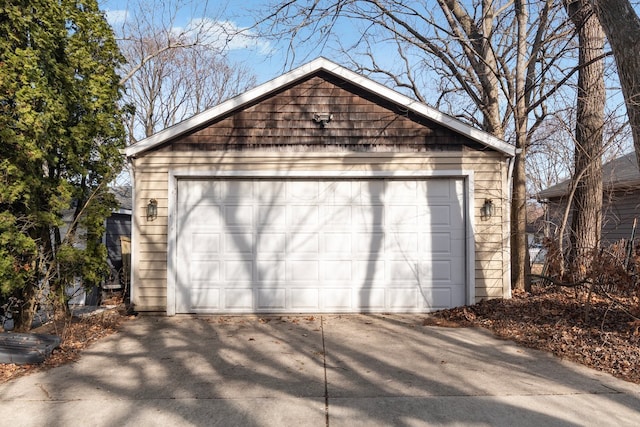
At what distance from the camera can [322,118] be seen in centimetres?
778

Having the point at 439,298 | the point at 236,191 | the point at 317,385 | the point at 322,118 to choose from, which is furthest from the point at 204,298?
the point at 439,298

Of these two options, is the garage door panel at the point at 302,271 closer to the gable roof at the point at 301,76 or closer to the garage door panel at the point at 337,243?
the garage door panel at the point at 337,243

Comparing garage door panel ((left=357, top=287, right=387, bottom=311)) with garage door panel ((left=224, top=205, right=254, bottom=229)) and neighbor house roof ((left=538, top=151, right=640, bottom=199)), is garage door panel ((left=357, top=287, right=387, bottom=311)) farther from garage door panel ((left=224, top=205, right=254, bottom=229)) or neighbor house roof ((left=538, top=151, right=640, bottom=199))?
neighbor house roof ((left=538, top=151, right=640, bottom=199))

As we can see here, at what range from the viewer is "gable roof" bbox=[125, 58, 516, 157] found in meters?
7.60

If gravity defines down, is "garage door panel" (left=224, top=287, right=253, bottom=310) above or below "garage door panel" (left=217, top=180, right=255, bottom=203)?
below

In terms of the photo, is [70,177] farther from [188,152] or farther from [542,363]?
[542,363]

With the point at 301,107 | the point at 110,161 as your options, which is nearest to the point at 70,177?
the point at 110,161

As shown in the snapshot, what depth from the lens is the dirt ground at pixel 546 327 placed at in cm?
497

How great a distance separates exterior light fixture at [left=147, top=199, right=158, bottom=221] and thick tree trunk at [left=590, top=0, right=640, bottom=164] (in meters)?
6.88

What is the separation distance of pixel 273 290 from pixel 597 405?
5.03 metres

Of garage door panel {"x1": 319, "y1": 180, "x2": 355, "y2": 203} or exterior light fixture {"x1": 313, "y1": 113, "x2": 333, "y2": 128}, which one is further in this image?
garage door panel {"x1": 319, "y1": 180, "x2": 355, "y2": 203}

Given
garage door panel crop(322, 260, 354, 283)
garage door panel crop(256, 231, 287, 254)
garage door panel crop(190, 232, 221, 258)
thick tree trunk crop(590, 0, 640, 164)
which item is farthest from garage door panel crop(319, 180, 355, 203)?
thick tree trunk crop(590, 0, 640, 164)

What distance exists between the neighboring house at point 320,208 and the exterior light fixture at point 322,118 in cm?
2

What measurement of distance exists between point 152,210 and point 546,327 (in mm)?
6353
